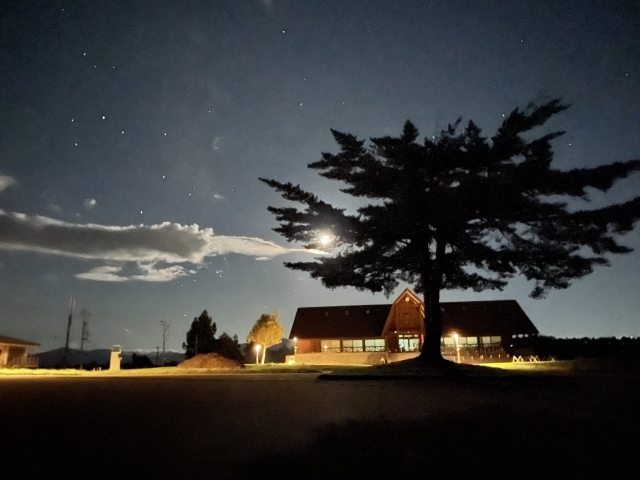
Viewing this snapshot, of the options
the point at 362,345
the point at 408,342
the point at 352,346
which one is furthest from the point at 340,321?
the point at 408,342

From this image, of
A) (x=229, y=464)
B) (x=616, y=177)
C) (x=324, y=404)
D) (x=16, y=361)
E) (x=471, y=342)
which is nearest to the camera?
(x=229, y=464)

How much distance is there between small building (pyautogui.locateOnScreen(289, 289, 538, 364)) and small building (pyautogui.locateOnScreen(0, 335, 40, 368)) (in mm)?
23473

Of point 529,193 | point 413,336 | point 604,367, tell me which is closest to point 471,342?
point 413,336

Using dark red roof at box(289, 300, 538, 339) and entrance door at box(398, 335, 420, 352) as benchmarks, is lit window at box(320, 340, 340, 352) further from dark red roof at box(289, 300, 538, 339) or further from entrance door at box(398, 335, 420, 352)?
entrance door at box(398, 335, 420, 352)

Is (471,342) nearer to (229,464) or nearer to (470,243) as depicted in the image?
(470,243)

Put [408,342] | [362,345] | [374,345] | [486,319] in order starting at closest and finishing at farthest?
[486,319], [408,342], [374,345], [362,345]

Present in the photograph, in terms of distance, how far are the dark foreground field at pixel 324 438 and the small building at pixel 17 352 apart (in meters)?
38.3

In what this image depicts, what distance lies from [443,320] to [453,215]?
1201 inches

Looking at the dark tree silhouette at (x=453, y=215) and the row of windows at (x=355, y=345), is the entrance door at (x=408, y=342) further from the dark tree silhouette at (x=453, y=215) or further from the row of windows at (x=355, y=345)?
the dark tree silhouette at (x=453, y=215)

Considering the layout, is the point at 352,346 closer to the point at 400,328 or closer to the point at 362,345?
the point at 362,345

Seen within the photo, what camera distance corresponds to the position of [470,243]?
18531 millimetres

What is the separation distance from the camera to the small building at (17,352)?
129ft

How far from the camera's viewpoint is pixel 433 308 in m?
19.5

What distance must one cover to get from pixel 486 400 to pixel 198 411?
16.3ft
